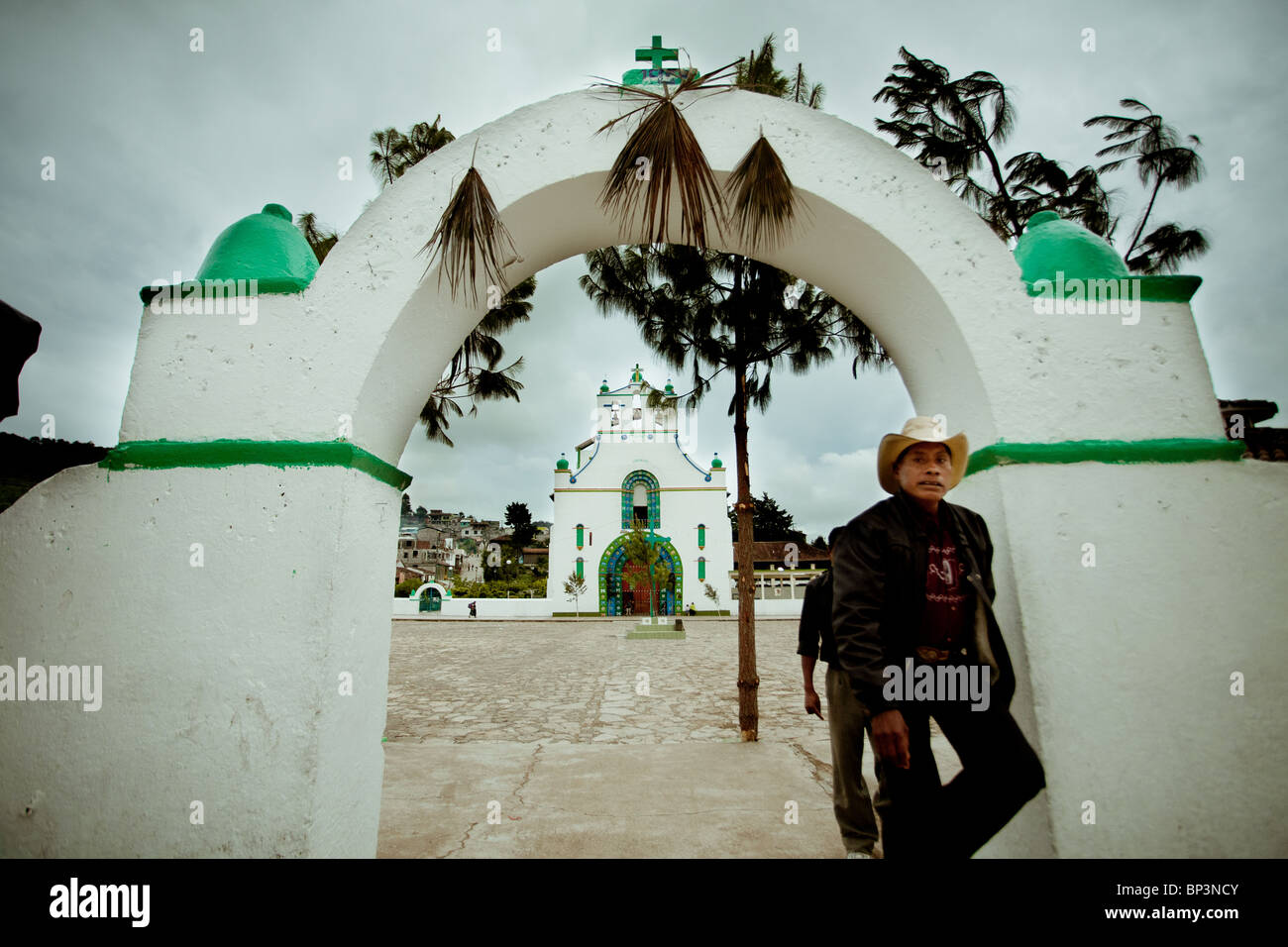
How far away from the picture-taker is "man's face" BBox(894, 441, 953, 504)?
1.99 meters

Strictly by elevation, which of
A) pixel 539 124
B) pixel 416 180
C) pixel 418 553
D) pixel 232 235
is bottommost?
pixel 418 553

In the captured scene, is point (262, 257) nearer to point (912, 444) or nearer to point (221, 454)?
point (221, 454)

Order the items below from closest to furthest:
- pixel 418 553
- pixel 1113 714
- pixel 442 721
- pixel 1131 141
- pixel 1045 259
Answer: pixel 1113 714 < pixel 1045 259 < pixel 442 721 < pixel 1131 141 < pixel 418 553

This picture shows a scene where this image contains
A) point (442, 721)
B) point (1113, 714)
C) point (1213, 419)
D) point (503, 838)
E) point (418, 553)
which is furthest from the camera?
point (418, 553)

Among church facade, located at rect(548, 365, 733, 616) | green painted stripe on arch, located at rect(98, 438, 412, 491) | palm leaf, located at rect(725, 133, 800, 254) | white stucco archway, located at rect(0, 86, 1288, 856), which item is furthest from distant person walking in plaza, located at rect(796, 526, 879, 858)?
church facade, located at rect(548, 365, 733, 616)

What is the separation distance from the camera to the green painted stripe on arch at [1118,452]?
2146 millimetres

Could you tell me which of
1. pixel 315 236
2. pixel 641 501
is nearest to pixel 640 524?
pixel 641 501

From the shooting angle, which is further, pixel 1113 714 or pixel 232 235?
pixel 232 235

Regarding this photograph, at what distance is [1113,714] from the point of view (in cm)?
202

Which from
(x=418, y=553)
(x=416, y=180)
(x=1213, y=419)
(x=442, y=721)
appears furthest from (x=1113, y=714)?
(x=418, y=553)

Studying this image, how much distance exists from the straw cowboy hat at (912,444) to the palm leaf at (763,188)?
100 cm
